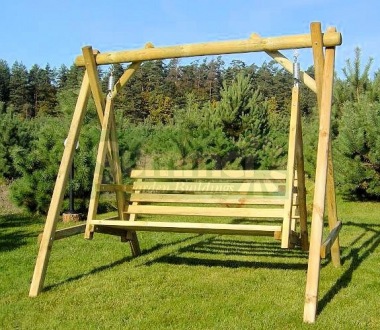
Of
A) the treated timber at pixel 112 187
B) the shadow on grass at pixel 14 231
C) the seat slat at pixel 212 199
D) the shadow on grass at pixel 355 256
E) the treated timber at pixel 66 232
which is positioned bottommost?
the shadow on grass at pixel 14 231

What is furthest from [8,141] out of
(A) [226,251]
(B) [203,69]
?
(B) [203,69]

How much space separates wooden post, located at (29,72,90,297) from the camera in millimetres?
3809

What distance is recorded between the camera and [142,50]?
4.38 meters

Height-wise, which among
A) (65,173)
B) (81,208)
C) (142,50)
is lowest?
(81,208)

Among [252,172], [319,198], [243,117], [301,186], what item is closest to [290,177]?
[319,198]

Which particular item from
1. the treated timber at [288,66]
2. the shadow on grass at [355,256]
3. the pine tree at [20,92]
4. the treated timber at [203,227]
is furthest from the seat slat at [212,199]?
the pine tree at [20,92]

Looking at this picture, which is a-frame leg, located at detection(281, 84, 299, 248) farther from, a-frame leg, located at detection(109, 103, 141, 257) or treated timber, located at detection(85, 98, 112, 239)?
a-frame leg, located at detection(109, 103, 141, 257)

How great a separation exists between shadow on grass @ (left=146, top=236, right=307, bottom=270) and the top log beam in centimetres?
201

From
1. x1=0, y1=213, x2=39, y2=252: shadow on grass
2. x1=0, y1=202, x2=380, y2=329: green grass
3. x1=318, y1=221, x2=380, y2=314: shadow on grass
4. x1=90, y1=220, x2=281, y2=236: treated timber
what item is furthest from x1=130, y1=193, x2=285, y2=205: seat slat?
x1=0, y1=213, x2=39, y2=252: shadow on grass

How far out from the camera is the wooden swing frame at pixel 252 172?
11.3 ft

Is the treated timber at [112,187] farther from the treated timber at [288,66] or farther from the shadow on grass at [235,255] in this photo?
the treated timber at [288,66]

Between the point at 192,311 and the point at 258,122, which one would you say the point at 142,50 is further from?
the point at 258,122

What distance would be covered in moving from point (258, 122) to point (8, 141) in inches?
287

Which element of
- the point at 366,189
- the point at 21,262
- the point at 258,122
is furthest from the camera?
the point at 258,122
